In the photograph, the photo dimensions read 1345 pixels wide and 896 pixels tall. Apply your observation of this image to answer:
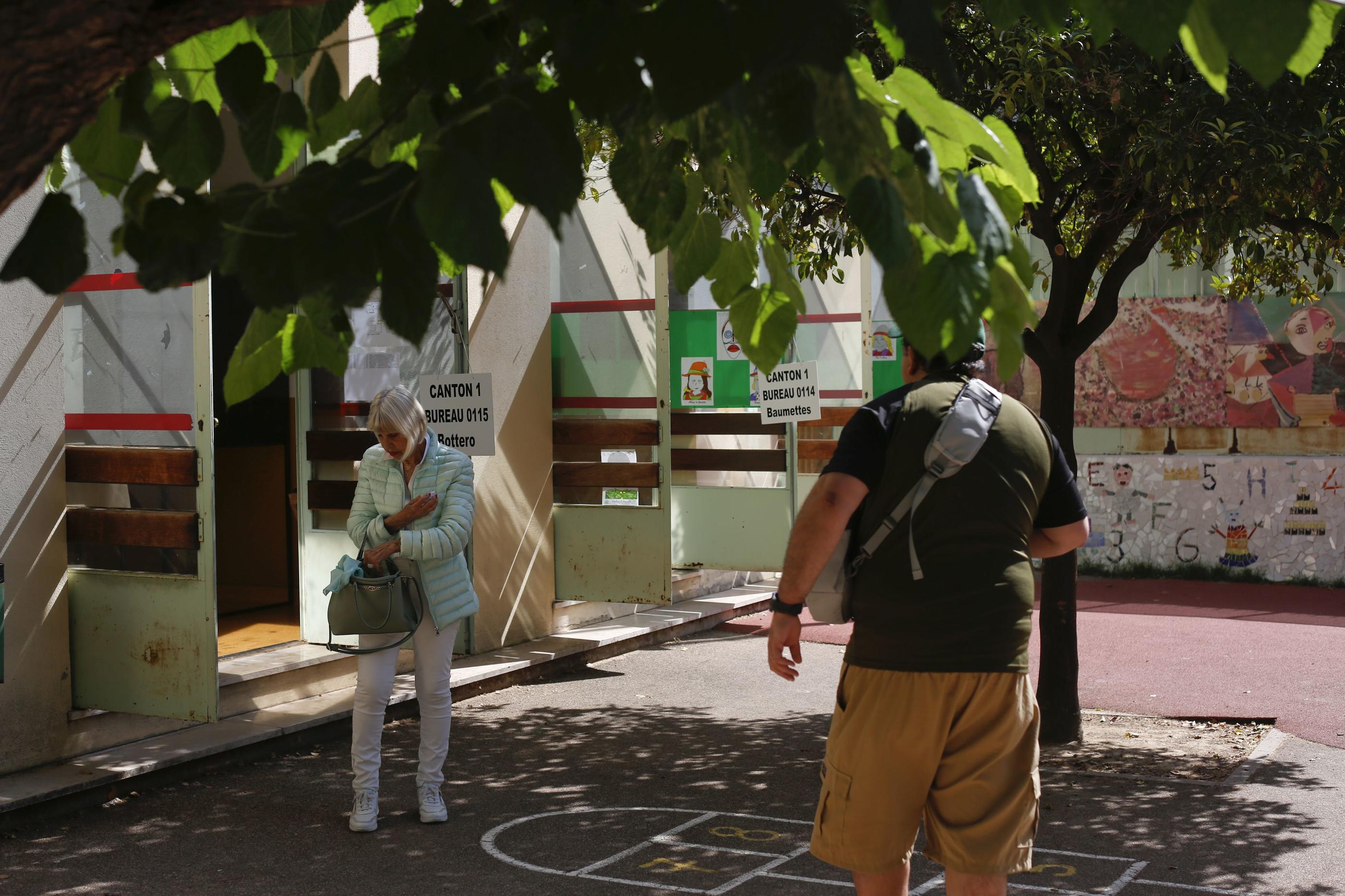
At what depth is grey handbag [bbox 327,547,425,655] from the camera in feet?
19.8

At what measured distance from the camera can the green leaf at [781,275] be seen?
248 centimetres

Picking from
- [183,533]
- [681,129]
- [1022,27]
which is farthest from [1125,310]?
[681,129]

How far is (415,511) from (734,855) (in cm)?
201

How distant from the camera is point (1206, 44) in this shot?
182 centimetres

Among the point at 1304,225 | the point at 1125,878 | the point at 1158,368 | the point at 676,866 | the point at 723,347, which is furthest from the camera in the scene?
the point at 1158,368

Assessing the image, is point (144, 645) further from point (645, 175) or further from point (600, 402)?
point (645, 175)

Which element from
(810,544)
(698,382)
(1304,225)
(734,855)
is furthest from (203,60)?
(698,382)

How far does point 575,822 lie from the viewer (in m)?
6.33

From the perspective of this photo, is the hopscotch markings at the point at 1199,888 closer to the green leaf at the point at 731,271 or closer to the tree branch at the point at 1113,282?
the tree branch at the point at 1113,282

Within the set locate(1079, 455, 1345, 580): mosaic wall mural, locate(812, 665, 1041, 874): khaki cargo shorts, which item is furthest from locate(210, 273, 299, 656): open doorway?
locate(1079, 455, 1345, 580): mosaic wall mural

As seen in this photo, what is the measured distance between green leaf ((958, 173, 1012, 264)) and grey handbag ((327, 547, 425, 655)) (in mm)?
4636

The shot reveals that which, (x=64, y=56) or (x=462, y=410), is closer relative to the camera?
(x=64, y=56)

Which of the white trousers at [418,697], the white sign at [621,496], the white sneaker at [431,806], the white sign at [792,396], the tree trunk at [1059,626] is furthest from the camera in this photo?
the white sign at [792,396]

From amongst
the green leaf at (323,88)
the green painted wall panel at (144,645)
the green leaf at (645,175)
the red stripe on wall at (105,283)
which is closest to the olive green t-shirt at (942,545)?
the green leaf at (645,175)
